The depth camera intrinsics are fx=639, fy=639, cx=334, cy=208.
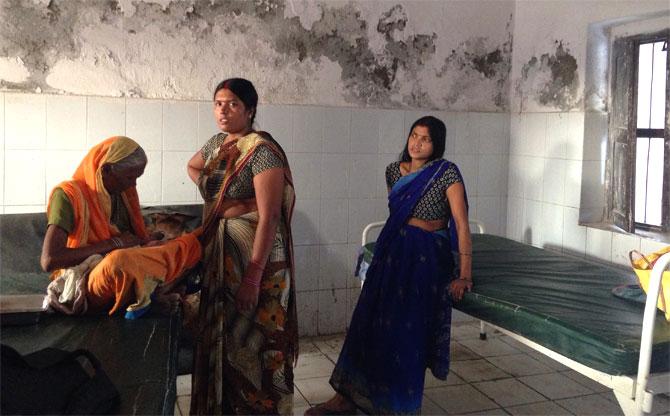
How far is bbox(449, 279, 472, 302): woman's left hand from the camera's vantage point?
9.96 feet

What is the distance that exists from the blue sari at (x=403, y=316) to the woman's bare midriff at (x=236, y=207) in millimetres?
803

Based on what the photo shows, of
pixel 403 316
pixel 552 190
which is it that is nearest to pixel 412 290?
pixel 403 316

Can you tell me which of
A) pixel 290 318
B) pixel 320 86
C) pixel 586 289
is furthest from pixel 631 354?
pixel 320 86

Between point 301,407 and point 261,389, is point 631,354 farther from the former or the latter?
point 301,407

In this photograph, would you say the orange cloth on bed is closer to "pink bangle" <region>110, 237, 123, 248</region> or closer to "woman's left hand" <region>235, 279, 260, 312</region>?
"pink bangle" <region>110, 237, 123, 248</region>

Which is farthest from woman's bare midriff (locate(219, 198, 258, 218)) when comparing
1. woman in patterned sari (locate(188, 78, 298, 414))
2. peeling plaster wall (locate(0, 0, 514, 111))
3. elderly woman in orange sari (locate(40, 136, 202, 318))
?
peeling plaster wall (locate(0, 0, 514, 111))

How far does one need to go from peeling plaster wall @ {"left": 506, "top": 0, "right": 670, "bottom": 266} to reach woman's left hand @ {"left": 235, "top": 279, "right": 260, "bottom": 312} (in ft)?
7.76

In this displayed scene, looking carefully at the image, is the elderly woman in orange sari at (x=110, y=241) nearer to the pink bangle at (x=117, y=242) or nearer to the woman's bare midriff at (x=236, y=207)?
the pink bangle at (x=117, y=242)

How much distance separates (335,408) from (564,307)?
1247mm

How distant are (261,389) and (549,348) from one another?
1.23 meters

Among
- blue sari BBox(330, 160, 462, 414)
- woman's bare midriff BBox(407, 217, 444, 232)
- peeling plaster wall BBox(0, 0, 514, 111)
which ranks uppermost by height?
peeling plaster wall BBox(0, 0, 514, 111)

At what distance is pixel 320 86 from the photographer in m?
4.27

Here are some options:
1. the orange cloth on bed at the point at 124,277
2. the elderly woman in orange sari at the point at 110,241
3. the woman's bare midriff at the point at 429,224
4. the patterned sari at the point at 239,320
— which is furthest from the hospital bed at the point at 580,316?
the orange cloth on bed at the point at 124,277

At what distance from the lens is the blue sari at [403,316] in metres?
3.04
